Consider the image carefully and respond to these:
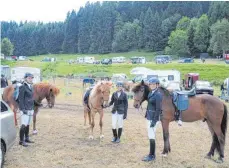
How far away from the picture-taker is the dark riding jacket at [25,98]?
7734 mm

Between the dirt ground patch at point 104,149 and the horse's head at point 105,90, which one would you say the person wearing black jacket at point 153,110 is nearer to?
the dirt ground patch at point 104,149

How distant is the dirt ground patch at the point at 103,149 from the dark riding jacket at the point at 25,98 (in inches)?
40.8

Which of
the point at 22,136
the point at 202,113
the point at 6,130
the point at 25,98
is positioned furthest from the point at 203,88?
the point at 6,130

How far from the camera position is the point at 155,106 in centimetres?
697

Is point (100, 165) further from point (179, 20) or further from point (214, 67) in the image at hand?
point (179, 20)

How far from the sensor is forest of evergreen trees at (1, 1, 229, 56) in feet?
269

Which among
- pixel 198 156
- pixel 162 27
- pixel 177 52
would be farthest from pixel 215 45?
pixel 198 156

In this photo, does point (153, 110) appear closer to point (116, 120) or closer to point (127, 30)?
point (116, 120)

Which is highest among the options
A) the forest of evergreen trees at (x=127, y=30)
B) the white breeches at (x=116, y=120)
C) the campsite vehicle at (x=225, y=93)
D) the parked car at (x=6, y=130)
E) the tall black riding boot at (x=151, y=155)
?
the forest of evergreen trees at (x=127, y=30)

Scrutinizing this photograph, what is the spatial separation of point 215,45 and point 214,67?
75.9 ft

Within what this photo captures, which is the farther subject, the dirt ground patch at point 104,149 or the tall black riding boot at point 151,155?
the tall black riding boot at point 151,155

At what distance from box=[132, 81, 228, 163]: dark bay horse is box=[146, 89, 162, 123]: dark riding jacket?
1.69 feet

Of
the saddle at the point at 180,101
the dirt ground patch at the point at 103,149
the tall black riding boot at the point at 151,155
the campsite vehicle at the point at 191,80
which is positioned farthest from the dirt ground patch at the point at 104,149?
the campsite vehicle at the point at 191,80

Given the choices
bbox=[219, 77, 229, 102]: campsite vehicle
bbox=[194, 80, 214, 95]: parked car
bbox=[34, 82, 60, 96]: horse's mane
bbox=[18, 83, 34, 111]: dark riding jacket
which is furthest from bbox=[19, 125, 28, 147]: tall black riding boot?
bbox=[194, 80, 214, 95]: parked car
